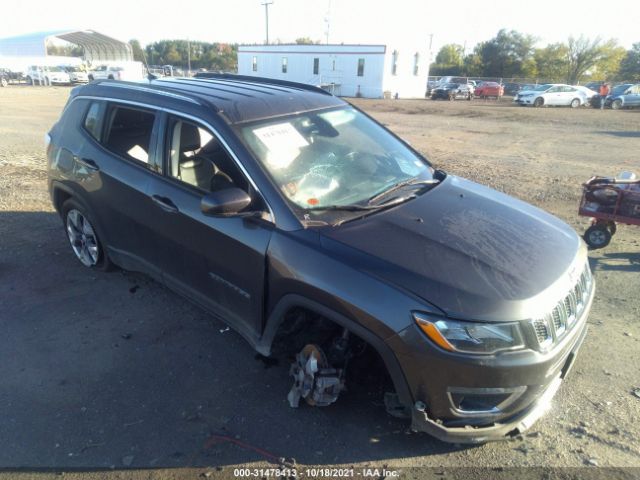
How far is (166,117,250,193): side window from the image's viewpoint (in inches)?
127

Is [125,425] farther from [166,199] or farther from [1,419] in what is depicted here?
[166,199]

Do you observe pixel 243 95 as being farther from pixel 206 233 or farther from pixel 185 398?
pixel 185 398

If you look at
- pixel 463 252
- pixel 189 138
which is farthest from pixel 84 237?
pixel 463 252

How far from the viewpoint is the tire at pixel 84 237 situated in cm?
447

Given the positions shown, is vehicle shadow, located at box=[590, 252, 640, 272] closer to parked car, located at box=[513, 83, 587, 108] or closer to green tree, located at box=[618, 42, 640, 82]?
parked car, located at box=[513, 83, 587, 108]

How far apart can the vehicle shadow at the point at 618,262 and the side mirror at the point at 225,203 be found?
4.11 m

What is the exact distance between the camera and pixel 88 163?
162 inches

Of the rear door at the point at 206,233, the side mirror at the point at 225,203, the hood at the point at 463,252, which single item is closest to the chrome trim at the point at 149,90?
the rear door at the point at 206,233

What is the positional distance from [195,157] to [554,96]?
34.4m

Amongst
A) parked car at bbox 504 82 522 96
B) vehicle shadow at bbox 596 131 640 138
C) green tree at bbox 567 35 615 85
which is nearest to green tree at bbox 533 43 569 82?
green tree at bbox 567 35 615 85

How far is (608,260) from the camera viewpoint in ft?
17.1

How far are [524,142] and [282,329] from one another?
13.5 meters

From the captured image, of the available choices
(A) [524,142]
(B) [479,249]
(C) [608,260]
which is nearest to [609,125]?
(A) [524,142]

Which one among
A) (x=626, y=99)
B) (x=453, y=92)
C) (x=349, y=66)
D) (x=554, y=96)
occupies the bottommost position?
(x=453, y=92)
